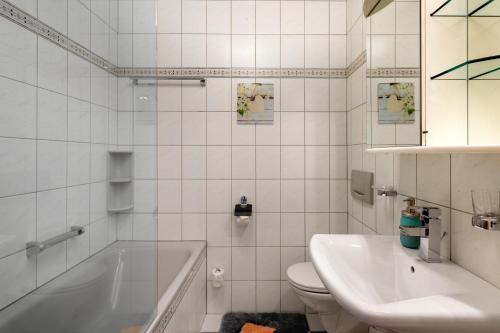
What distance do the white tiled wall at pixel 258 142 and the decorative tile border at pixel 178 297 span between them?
0.76ft

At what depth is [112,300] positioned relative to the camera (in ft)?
4.19

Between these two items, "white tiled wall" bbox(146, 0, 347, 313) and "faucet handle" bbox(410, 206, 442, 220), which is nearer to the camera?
"faucet handle" bbox(410, 206, 442, 220)

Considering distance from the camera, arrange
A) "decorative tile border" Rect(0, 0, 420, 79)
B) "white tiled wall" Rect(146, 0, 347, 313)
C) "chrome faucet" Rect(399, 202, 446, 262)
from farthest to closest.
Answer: "white tiled wall" Rect(146, 0, 347, 313), "decorative tile border" Rect(0, 0, 420, 79), "chrome faucet" Rect(399, 202, 446, 262)

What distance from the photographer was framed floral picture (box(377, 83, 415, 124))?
97 cm

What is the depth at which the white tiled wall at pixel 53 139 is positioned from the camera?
919mm

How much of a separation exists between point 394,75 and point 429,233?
659mm

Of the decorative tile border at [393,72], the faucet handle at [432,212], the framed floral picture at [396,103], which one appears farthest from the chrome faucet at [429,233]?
the decorative tile border at [393,72]

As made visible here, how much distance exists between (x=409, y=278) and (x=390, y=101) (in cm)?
72

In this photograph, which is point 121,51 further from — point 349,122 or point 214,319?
point 214,319

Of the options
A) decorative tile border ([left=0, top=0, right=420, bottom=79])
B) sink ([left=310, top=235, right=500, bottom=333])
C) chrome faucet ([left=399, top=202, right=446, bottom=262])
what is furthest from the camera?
decorative tile border ([left=0, top=0, right=420, bottom=79])

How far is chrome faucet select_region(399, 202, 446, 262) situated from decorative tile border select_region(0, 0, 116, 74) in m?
1.59

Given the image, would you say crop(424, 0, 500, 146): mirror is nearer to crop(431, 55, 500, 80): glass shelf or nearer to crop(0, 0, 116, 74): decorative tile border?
crop(431, 55, 500, 80): glass shelf

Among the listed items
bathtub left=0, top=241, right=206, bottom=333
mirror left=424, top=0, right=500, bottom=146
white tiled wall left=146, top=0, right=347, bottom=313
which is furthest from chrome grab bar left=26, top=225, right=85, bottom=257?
mirror left=424, top=0, right=500, bottom=146

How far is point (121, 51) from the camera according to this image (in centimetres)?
140
